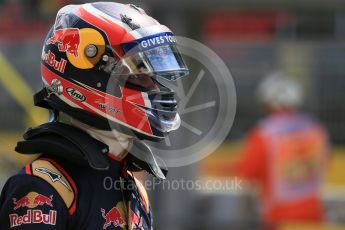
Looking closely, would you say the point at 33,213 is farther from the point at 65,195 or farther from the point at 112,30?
the point at 112,30

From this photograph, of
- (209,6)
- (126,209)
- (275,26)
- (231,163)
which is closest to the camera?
(126,209)

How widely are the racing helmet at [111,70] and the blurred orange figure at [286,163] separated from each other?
163 inches

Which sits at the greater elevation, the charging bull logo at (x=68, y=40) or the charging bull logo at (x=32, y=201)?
the charging bull logo at (x=68, y=40)

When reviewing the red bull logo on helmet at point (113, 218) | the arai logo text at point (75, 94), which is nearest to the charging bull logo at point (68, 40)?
the arai logo text at point (75, 94)

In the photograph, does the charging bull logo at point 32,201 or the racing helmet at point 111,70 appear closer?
the charging bull logo at point 32,201

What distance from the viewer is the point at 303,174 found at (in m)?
7.16

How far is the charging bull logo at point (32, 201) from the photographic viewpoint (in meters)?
2.56

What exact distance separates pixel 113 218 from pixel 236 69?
35.3 ft

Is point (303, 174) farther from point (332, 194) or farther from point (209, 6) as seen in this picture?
point (332, 194)

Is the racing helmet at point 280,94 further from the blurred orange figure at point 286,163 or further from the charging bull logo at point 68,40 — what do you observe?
the charging bull logo at point 68,40

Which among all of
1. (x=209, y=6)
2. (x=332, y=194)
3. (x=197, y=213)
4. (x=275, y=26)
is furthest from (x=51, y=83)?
(x=275, y=26)

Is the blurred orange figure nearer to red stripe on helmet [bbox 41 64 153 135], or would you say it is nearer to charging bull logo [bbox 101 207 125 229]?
red stripe on helmet [bbox 41 64 153 135]

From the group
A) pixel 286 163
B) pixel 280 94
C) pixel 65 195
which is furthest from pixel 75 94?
pixel 280 94

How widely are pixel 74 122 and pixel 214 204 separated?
5111 mm
